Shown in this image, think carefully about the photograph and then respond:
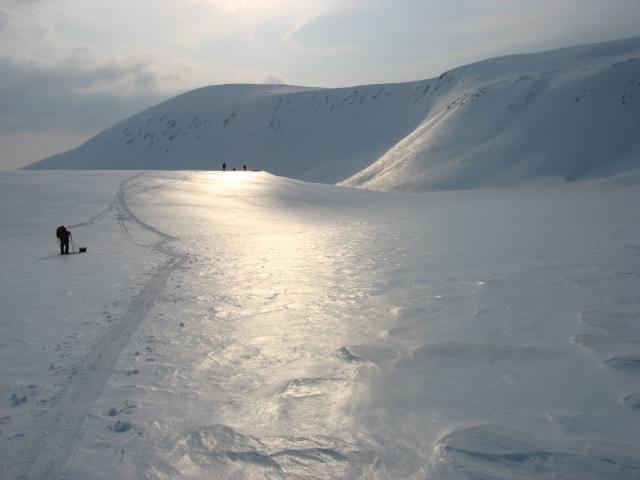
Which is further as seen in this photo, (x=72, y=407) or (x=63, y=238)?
(x=63, y=238)

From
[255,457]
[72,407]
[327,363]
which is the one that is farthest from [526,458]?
[72,407]

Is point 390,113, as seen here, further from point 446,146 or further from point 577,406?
point 577,406

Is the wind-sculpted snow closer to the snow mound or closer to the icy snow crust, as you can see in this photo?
the icy snow crust

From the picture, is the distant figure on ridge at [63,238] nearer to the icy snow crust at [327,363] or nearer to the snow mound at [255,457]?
the icy snow crust at [327,363]

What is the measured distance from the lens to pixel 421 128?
261ft

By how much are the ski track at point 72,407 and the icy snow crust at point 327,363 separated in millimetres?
23

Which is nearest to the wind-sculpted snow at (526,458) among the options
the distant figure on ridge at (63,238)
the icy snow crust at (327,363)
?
the icy snow crust at (327,363)

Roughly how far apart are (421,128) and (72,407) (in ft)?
258

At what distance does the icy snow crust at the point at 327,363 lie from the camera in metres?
4.45

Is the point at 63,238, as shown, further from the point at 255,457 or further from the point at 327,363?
the point at 255,457

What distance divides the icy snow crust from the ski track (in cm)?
2

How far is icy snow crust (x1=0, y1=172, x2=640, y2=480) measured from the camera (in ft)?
14.6

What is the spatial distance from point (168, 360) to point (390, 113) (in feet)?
344

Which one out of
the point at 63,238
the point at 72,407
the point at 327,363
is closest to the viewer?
the point at 72,407
